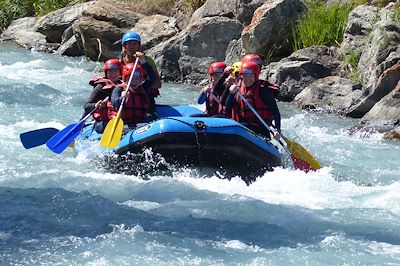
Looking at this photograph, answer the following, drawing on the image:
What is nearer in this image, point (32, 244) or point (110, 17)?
point (32, 244)

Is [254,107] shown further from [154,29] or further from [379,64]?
[154,29]

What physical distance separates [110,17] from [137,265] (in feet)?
41.3

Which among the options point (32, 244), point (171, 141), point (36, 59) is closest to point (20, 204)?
point (32, 244)

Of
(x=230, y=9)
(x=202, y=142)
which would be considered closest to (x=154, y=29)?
(x=230, y=9)

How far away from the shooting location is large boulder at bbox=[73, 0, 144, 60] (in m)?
16.6

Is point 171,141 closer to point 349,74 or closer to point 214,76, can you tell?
point 214,76

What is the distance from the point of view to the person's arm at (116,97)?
8076mm

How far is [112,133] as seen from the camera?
24.9 ft

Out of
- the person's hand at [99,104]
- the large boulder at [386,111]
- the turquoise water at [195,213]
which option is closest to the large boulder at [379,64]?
the large boulder at [386,111]

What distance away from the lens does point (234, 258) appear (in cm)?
538

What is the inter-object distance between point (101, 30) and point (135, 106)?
28.4 feet

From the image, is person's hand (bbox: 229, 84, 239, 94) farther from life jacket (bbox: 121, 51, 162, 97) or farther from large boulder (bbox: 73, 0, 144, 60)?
large boulder (bbox: 73, 0, 144, 60)

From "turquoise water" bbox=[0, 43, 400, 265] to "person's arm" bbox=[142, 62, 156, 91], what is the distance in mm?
1039

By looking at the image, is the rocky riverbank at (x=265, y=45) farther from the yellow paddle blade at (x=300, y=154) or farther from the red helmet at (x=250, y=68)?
A: the red helmet at (x=250, y=68)
